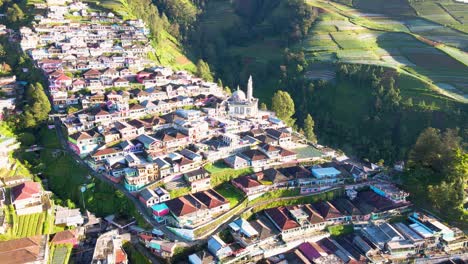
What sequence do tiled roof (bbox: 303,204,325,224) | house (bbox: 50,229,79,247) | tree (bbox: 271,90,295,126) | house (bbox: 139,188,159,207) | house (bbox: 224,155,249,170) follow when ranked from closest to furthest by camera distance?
house (bbox: 50,229,79,247) < house (bbox: 139,188,159,207) < tiled roof (bbox: 303,204,325,224) < house (bbox: 224,155,249,170) < tree (bbox: 271,90,295,126)

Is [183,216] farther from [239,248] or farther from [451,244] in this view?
[451,244]

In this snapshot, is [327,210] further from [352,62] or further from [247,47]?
[247,47]

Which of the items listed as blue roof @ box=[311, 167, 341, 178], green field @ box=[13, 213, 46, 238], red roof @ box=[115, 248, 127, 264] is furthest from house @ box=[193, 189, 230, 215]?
green field @ box=[13, 213, 46, 238]

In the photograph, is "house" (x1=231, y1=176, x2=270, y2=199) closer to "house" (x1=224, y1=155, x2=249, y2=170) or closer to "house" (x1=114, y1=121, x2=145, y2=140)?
"house" (x1=224, y1=155, x2=249, y2=170)

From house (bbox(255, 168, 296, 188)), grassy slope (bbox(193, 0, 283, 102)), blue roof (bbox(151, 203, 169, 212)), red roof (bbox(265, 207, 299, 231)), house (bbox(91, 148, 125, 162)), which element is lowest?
red roof (bbox(265, 207, 299, 231))

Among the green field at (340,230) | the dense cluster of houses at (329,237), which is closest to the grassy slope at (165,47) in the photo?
the dense cluster of houses at (329,237)

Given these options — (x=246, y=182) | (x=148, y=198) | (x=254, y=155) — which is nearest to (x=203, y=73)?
(x=254, y=155)
